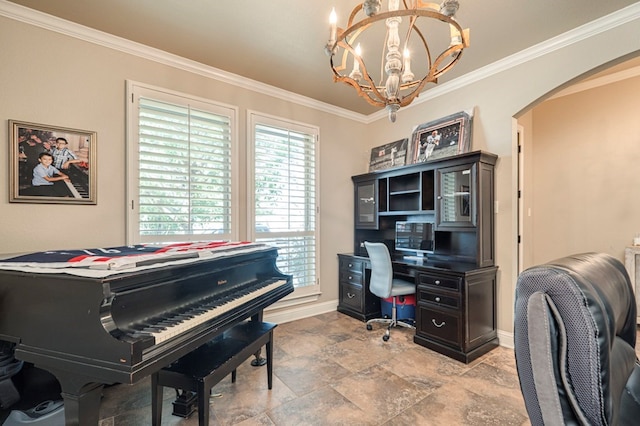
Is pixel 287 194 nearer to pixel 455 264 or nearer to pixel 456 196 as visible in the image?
pixel 456 196

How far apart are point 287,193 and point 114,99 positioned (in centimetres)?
190

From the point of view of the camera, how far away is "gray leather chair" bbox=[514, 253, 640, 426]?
0.59m

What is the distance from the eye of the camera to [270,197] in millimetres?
3418

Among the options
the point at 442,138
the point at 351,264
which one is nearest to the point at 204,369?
the point at 351,264

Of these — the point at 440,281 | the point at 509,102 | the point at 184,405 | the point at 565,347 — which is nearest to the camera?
the point at 565,347

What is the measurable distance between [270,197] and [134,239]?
1.44 meters

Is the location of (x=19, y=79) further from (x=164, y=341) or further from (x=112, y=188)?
(x=164, y=341)

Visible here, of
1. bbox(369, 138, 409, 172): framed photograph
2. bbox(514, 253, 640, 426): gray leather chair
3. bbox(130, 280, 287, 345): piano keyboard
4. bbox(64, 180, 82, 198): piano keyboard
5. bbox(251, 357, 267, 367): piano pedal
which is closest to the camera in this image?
bbox(514, 253, 640, 426): gray leather chair

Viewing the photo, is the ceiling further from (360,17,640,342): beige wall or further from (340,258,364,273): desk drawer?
(340,258,364,273): desk drawer

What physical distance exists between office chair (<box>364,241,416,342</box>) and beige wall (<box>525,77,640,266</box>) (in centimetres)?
235

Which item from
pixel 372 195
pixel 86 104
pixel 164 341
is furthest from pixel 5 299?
pixel 372 195

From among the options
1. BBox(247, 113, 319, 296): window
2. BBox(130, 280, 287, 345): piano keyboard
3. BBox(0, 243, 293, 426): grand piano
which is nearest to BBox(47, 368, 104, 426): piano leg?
BBox(0, 243, 293, 426): grand piano

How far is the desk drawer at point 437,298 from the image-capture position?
260 centimetres

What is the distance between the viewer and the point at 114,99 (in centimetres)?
251
